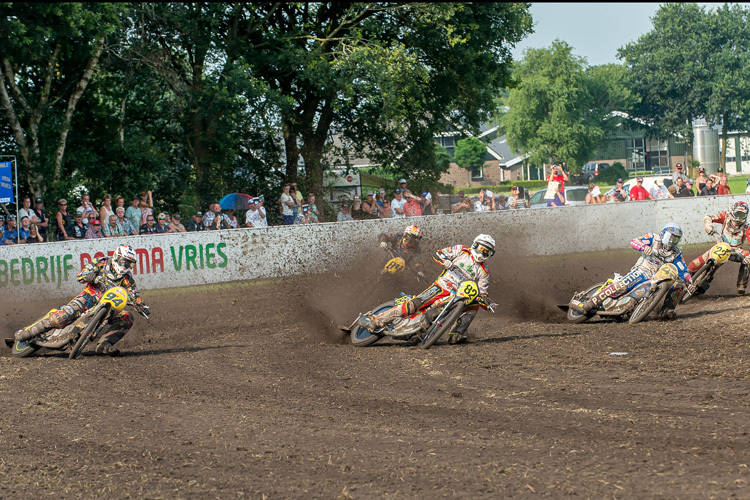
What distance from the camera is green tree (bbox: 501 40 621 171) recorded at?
78.1 m

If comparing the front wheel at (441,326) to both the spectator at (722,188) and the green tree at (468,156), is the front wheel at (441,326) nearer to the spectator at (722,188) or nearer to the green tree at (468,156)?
the spectator at (722,188)

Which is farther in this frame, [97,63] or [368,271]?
[97,63]

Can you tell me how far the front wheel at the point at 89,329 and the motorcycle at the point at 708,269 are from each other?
989 centimetres

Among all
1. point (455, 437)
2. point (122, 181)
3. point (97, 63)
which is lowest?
point (455, 437)

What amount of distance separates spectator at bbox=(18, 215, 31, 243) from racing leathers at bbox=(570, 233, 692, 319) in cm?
1273

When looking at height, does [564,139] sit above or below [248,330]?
above

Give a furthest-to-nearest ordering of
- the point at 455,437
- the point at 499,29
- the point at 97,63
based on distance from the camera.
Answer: the point at 499,29 → the point at 97,63 → the point at 455,437

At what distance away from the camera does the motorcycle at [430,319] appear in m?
11.2

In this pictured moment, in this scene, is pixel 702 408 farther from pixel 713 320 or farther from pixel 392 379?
pixel 713 320

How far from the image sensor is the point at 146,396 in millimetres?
9000

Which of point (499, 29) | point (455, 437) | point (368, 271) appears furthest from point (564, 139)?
point (455, 437)

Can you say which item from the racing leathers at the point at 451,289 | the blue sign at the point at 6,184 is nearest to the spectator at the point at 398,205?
the blue sign at the point at 6,184

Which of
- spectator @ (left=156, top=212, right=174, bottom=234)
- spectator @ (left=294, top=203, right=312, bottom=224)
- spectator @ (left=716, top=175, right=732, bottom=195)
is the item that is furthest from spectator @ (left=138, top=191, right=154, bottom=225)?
spectator @ (left=716, top=175, right=732, bottom=195)

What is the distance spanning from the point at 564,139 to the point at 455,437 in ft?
242
